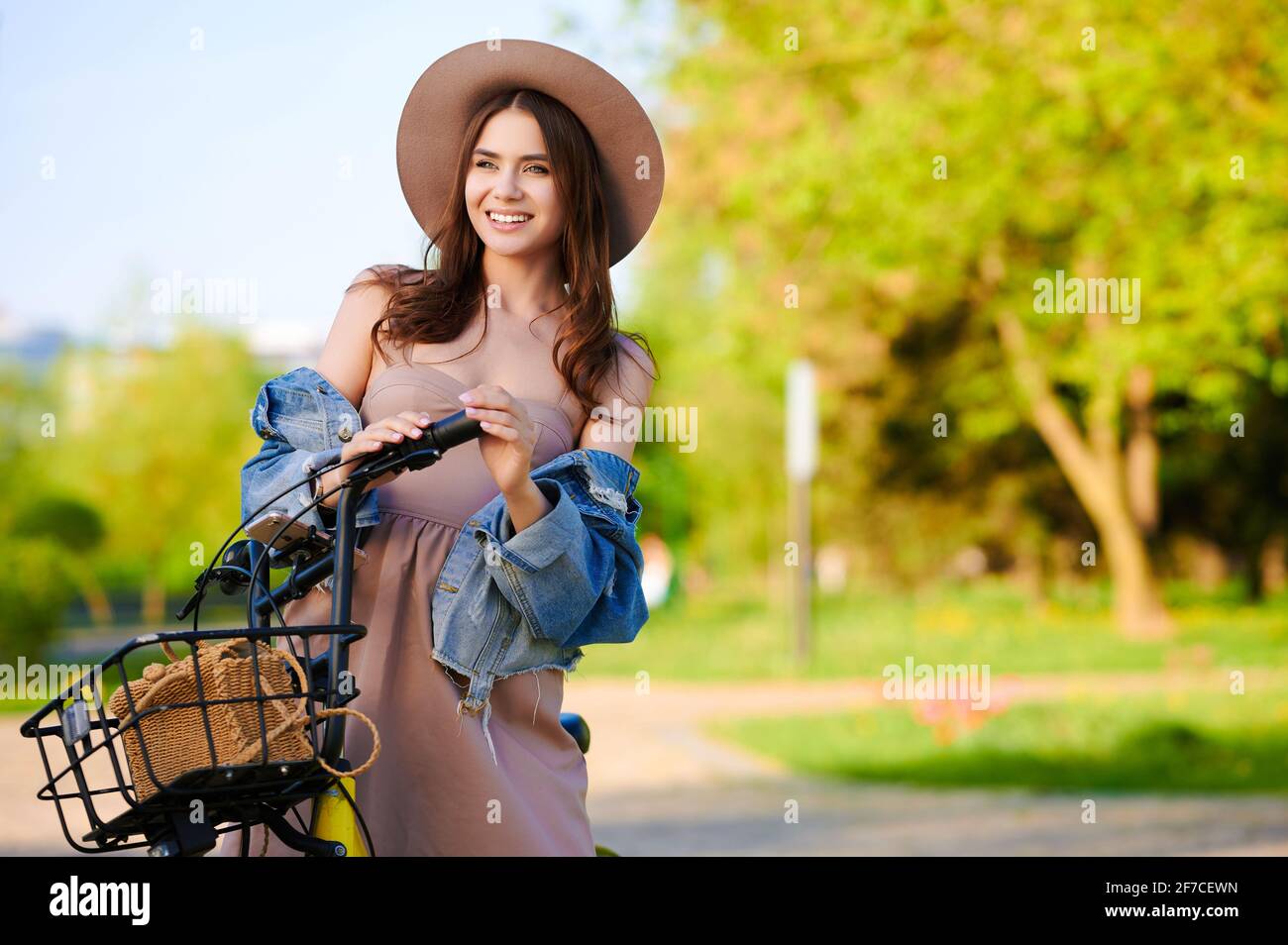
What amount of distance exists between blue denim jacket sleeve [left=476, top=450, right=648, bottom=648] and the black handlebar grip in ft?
0.59

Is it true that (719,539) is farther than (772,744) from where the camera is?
Yes

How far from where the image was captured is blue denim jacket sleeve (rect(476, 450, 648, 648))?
86.5 inches

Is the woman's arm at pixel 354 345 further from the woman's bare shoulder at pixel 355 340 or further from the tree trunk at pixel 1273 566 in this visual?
the tree trunk at pixel 1273 566

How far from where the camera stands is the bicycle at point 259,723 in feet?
6.00

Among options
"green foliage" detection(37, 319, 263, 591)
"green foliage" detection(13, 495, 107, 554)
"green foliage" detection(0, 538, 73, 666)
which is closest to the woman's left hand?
"green foliage" detection(0, 538, 73, 666)

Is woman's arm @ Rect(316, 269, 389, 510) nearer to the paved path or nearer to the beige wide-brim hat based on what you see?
the beige wide-brim hat

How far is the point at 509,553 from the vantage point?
2193 millimetres

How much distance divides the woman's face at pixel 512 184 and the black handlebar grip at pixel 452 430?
541mm

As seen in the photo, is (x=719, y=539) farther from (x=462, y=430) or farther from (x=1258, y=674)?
(x=462, y=430)

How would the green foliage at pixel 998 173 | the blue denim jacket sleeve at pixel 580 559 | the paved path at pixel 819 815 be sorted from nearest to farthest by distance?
1. the blue denim jacket sleeve at pixel 580 559
2. the paved path at pixel 819 815
3. the green foliage at pixel 998 173

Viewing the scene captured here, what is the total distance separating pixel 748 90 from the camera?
11.8 metres

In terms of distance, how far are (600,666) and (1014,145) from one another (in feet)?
31.4

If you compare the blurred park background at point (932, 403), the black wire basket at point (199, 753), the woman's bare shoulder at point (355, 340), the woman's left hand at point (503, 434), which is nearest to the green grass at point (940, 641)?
the blurred park background at point (932, 403)
